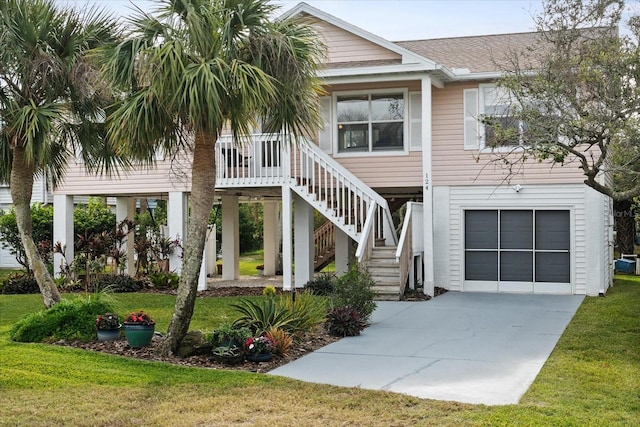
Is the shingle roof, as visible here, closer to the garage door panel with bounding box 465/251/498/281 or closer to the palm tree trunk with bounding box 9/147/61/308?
the garage door panel with bounding box 465/251/498/281

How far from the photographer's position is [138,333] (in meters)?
9.67

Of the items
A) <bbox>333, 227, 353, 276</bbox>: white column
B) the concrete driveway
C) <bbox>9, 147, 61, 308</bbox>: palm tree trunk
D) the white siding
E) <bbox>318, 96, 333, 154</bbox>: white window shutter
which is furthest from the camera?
<bbox>333, 227, 353, 276</bbox>: white column

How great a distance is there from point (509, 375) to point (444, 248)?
9.02 m

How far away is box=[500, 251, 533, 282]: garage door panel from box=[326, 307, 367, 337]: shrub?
6.62 metres

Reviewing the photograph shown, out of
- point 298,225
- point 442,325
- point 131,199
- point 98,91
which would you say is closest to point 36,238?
point 131,199

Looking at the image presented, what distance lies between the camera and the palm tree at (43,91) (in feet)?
35.4

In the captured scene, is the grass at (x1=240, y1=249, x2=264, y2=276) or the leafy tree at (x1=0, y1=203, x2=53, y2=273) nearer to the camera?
the leafy tree at (x1=0, y1=203, x2=53, y2=273)

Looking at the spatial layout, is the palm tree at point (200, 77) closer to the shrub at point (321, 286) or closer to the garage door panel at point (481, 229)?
the shrub at point (321, 286)

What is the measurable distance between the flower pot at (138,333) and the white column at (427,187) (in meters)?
7.74

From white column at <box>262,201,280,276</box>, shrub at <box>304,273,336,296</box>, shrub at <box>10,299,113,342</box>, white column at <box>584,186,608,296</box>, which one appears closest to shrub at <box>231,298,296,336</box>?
shrub at <box>10,299,113,342</box>

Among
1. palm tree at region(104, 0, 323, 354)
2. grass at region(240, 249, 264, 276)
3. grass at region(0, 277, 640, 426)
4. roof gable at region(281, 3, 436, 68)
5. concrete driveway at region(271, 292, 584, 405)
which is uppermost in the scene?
roof gable at region(281, 3, 436, 68)

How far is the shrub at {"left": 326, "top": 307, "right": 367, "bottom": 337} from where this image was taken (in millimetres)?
11055

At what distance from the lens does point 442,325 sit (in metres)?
12.2

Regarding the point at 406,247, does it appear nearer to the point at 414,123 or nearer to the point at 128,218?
the point at 414,123
